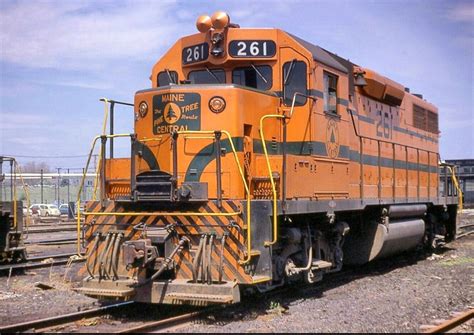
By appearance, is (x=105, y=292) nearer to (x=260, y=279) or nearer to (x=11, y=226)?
(x=260, y=279)

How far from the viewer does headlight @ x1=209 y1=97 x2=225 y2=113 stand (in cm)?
776

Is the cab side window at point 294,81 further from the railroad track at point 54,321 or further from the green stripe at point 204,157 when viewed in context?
the railroad track at point 54,321

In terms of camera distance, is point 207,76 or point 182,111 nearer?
point 182,111

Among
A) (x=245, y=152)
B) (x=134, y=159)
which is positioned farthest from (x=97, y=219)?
(x=245, y=152)

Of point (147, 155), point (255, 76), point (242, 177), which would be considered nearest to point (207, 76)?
point (255, 76)

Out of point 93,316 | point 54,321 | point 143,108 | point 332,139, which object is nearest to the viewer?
point 54,321

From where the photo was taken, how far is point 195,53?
8.80 meters

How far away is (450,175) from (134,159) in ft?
34.7

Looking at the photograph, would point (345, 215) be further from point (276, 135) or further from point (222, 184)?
point (222, 184)

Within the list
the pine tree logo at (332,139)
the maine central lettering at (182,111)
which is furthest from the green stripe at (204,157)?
the pine tree logo at (332,139)

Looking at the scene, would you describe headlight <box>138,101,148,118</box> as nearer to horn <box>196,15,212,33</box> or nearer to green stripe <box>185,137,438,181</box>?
green stripe <box>185,137,438,181</box>

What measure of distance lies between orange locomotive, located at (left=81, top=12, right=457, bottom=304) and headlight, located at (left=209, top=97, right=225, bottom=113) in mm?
13

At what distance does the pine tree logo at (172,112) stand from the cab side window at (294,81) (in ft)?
5.63

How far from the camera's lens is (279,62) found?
862 cm
